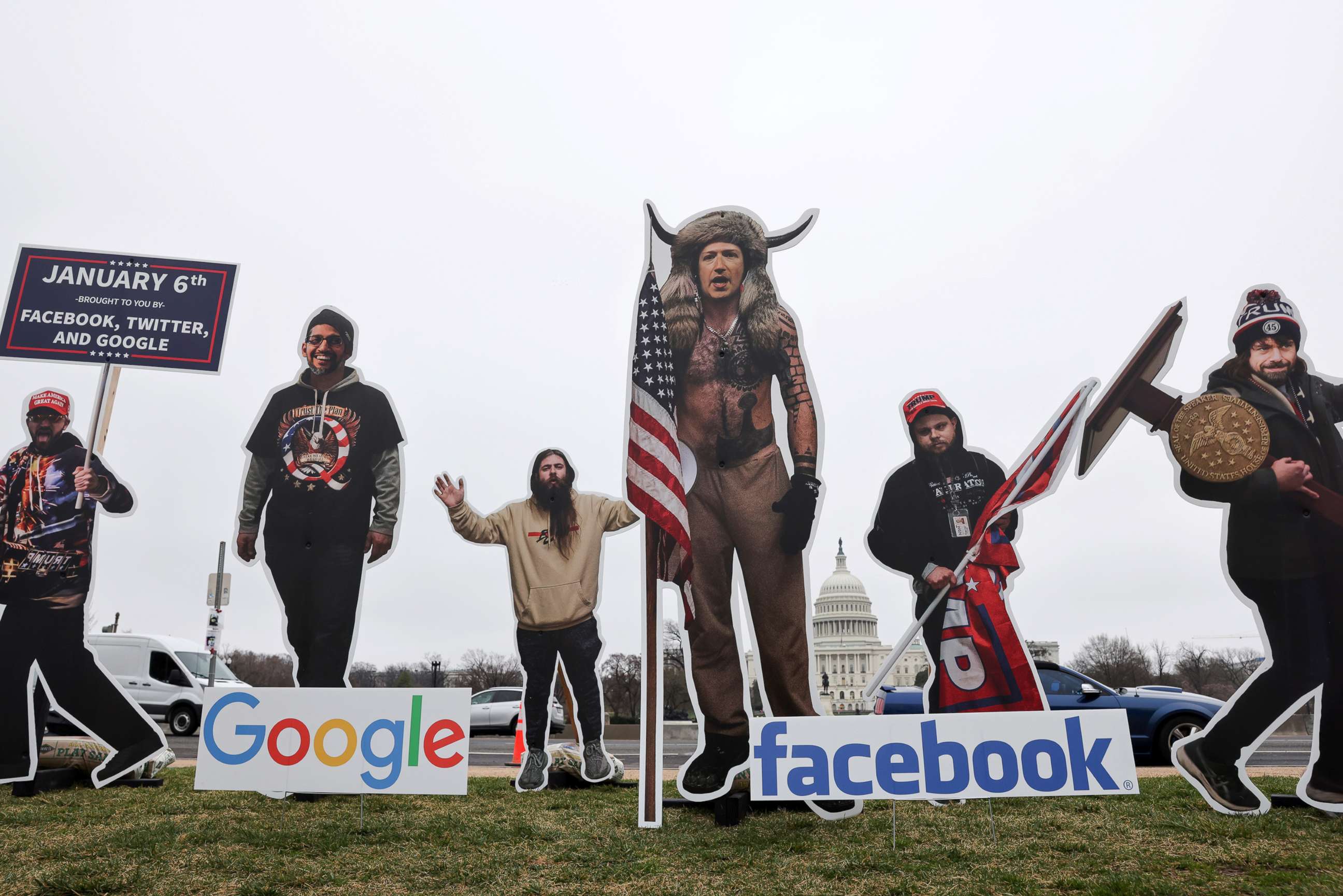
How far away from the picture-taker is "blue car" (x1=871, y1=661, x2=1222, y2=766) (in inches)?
396

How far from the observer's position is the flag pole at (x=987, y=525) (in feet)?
26.1

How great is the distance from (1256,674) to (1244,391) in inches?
97.9

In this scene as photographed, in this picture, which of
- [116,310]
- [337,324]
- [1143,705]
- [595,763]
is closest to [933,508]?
[1143,705]

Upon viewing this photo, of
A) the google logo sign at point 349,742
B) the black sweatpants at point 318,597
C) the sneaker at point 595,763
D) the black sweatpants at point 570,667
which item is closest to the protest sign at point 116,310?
the black sweatpants at point 318,597

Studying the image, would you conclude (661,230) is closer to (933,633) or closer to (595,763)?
(933,633)

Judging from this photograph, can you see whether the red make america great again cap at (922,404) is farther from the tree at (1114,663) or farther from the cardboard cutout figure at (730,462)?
the tree at (1114,663)

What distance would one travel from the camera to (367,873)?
5730 mm

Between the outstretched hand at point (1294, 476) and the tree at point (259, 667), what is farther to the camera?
the tree at point (259, 667)

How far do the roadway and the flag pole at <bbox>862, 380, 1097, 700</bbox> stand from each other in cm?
358

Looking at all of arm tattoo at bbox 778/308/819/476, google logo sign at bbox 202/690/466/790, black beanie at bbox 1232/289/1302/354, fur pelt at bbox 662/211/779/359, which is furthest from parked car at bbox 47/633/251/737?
black beanie at bbox 1232/289/1302/354

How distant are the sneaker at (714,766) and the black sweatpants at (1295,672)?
3.90m

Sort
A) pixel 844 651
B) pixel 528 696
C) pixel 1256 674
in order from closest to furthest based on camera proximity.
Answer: pixel 1256 674, pixel 528 696, pixel 844 651

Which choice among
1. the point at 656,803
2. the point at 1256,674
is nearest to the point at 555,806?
the point at 656,803

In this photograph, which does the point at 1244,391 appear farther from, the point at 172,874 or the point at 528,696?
the point at 172,874
